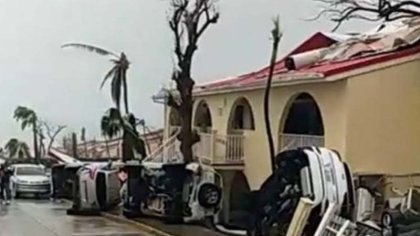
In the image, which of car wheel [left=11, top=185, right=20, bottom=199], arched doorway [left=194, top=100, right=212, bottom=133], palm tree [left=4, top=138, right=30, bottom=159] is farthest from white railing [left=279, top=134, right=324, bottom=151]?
palm tree [left=4, top=138, right=30, bottom=159]

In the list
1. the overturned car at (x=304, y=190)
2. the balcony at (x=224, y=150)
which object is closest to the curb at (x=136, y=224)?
the balcony at (x=224, y=150)

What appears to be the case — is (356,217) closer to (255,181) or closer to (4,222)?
(255,181)

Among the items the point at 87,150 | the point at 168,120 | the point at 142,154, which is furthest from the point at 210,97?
the point at 87,150

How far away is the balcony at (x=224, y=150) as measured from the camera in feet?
97.9

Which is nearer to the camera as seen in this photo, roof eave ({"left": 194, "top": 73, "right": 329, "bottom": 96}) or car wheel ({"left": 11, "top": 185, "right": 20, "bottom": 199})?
roof eave ({"left": 194, "top": 73, "right": 329, "bottom": 96})

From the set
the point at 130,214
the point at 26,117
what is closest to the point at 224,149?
the point at 130,214

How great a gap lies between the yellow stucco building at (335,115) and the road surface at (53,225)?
165 inches

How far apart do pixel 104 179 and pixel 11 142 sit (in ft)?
160

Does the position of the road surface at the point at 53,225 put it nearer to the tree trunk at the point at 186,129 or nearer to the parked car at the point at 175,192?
the parked car at the point at 175,192

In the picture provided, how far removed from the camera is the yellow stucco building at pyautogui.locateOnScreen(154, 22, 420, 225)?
22562 mm

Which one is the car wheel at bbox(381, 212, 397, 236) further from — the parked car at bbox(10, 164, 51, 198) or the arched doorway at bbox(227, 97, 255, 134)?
the parked car at bbox(10, 164, 51, 198)

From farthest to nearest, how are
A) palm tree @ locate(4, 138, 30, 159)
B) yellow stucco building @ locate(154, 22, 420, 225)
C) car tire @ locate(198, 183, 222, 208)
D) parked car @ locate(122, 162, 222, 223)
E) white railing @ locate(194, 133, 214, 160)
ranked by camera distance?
palm tree @ locate(4, 138, 30, 159), white railing @ locate(194, 133, 214, 160), parked car @ locate(122, 162, 222, 223), car tire @ locate(198, 183, 222, 208), yellow stucco building @ locate(154, 22, 420, 225)

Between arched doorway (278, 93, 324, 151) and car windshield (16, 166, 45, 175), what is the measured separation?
71.2 feet

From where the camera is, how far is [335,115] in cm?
2312
